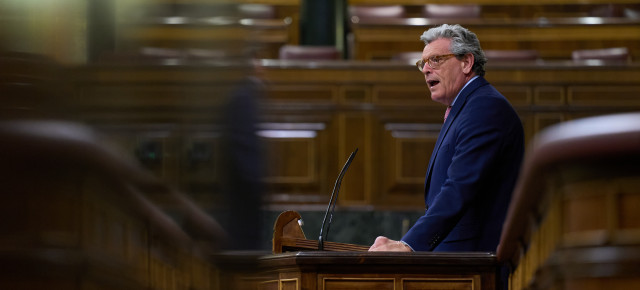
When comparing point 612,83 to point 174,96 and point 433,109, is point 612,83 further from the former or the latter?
point 174,96

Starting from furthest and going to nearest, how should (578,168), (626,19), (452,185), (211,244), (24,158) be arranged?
(626,19)
(452,185)
(578,168)
(211,244)
(24,158)

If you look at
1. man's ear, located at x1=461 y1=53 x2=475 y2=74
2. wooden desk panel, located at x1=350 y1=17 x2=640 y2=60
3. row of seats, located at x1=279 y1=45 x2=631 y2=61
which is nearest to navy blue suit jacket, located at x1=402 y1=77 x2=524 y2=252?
man's ear, located at x1=461 y1=53 x2=475 y2=74

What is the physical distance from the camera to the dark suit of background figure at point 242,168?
373 mm

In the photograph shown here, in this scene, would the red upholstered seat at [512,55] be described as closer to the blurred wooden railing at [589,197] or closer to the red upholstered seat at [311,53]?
the red upholstered seat at [311,53]

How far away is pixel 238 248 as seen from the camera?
41 centimetres

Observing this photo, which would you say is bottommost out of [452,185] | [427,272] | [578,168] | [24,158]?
[427,272]

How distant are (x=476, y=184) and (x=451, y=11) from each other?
3.83 meters

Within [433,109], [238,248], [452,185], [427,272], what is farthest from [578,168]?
[433,109]

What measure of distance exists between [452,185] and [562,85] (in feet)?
7.85

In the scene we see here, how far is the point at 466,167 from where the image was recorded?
196cm

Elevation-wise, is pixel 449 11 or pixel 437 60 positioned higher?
pixel 449 11

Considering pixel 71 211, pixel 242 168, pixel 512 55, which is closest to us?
pixel 71 211

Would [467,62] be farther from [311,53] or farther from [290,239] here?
[311,53]

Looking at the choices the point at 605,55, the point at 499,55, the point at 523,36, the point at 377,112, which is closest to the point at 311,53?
the point at 377,112
